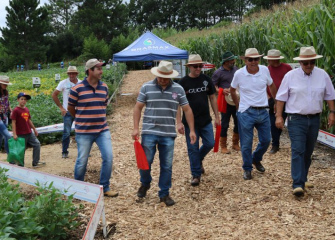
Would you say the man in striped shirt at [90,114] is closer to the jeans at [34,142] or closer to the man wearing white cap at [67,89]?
the man wearing white cap at [67,89]

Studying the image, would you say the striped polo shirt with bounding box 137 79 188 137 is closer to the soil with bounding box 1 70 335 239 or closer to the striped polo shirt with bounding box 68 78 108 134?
the striped polo shirt with bounding box 68 78 108 134

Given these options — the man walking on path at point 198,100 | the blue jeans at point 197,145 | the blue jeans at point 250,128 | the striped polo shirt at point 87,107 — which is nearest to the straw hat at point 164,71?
the man walking on path at point 198,100

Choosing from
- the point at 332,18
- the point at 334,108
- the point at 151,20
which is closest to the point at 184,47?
the point at 332,18

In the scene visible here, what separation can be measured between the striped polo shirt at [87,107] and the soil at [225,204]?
1.02m

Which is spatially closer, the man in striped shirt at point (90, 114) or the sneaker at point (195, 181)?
the man in striped shirt at point (90, 114)

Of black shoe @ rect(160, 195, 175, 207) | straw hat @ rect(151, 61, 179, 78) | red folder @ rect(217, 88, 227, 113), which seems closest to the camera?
straw hat @ rect(151, 61, 179, 78)

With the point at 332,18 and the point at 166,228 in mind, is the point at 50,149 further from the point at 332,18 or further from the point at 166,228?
the point at 332,18

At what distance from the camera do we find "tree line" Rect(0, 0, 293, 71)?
56.9 metres

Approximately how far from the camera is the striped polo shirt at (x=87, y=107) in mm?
5207

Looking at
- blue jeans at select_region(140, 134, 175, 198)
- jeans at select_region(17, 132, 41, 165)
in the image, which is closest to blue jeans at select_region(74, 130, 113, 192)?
blue jeans at select_region(140, 134, 175, 198)

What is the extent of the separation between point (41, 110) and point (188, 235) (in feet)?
28.4

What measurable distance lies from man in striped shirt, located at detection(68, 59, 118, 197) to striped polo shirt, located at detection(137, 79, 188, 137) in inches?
28.3

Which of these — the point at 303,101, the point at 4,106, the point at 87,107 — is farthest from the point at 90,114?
the point at 303,101

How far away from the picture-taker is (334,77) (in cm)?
670
